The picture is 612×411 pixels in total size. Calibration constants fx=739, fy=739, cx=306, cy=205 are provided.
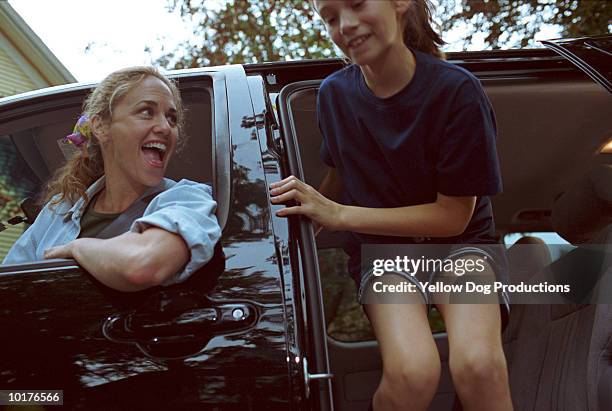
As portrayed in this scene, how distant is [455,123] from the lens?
154cm

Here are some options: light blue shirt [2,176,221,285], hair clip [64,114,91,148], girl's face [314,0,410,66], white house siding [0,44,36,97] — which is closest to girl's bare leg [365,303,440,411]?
light blue shirt [2,176,221,285]

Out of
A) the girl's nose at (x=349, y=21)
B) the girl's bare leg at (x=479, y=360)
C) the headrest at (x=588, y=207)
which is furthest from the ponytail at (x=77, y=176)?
the headrest at (x=588, y=207)

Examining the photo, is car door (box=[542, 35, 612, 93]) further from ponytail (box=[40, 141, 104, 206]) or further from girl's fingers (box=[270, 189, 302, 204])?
ponytail (box=[40, 141, 104, 206])

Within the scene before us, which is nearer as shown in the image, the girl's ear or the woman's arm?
the woman's arm

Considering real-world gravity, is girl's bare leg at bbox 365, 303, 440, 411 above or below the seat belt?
below

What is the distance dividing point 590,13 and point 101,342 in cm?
700

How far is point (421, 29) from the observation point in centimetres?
171

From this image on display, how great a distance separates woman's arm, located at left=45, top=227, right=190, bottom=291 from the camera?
1431 mm

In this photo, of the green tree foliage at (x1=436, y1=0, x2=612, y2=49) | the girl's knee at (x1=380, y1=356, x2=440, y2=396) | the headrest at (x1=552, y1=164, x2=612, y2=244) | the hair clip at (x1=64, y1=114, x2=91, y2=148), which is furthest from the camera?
the green tree foliage at (x1=436, y1=0, x2=612, y2=49)

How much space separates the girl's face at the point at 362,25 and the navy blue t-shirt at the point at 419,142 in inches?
4.0

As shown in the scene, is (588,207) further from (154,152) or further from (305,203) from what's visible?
(154,152)

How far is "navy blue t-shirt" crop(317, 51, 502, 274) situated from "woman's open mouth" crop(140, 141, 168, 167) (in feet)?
1.33

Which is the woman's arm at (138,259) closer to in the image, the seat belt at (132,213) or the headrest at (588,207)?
the seat belt at (132,213)

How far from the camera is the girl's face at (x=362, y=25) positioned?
5.04 feet
